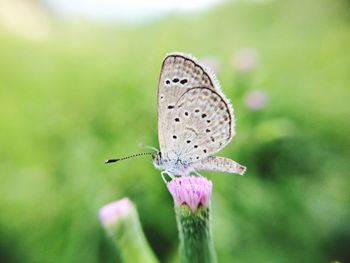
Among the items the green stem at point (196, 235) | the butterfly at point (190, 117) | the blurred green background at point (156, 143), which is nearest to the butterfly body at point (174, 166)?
the butterfly at point (190, 117)

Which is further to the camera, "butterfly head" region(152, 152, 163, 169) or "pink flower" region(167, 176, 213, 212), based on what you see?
"butterfly head" region(152, 152, 163, 169)

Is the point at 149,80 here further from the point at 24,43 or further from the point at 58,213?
the point at 24,43

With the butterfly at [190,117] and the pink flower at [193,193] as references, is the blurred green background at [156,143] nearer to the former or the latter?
the butterfly at [190,117]

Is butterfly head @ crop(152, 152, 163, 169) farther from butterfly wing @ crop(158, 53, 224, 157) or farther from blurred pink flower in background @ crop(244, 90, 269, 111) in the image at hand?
blurred pink flower in background @ crop(244, 90, 269, 111)

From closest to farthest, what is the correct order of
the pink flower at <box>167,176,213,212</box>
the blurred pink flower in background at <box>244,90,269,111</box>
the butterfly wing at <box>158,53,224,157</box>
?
the pink flower at <box>167,176,213,212</box> < the butterfly wing at <box>158,53,224,157</box> < the blurred pink flower in background at <box>244,90,269,111</box>

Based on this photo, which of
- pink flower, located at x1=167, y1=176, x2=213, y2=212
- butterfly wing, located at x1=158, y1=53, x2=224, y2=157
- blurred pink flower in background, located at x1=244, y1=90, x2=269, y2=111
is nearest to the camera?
pink flower, located at x1=167, y1=176, x2=213, y2=212

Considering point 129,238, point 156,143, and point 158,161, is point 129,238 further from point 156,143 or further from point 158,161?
point 156,143

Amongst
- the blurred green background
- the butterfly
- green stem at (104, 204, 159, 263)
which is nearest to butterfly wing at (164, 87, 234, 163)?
the butterfly
